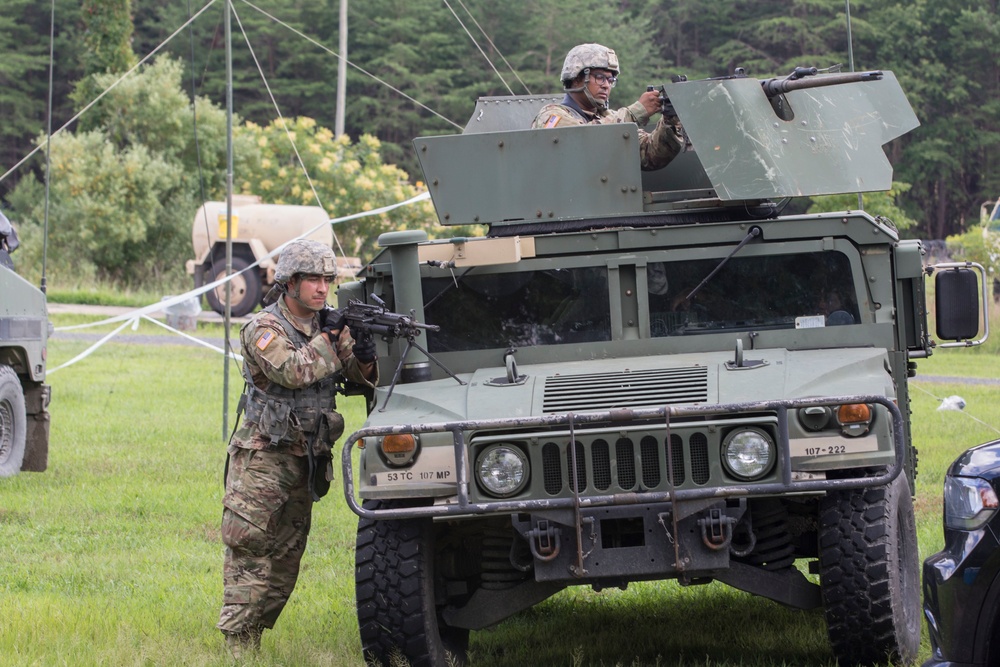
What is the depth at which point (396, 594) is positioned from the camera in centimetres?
529

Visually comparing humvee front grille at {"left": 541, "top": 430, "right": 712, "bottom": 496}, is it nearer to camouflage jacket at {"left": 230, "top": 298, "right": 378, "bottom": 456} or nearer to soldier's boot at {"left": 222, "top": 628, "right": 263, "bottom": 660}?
camouflage jacket at {"left": 230, "top": 298, "right": 378, "bottom": 456}

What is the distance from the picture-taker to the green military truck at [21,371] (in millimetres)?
10391

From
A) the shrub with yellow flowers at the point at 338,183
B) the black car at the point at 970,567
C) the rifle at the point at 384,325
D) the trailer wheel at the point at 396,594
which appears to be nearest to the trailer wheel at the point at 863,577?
the black car at the point at 970,567

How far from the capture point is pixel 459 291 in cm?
627

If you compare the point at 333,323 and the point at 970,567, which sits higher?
the point at 333,323

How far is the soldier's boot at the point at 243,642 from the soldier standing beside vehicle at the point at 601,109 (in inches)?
106

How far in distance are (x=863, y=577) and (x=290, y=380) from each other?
2.29 m

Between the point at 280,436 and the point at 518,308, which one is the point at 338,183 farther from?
the point at 280,436

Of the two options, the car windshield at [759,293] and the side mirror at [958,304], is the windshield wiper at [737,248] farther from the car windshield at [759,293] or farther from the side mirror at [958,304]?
the side mirror at [958,304]

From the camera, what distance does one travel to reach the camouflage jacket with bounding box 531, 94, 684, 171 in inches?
270

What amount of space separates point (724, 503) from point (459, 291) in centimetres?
172

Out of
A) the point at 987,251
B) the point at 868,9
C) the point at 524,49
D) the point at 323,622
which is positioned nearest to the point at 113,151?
the point at 524,49

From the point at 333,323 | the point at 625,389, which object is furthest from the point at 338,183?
the point at 625,389

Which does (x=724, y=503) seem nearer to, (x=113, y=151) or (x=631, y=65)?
(x=113, y=151)
